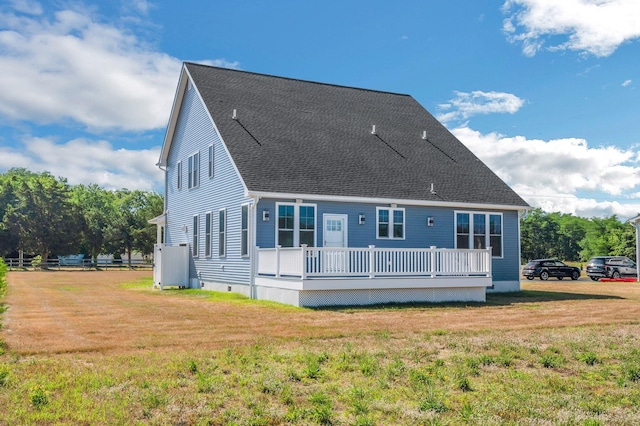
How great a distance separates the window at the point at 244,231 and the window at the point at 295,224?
108cm

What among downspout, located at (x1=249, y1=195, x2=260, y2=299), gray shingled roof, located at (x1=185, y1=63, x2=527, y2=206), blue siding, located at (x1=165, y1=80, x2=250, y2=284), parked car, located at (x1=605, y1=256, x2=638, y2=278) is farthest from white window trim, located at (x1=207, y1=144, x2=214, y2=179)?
parked car, located at (x1=605, y1=256, x2=638, y2=278)

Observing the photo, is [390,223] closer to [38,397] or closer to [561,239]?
[38,397]

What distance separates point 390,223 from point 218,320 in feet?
30.3

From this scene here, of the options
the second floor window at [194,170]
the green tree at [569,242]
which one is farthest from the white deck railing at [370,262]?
the green tree at [569,242]

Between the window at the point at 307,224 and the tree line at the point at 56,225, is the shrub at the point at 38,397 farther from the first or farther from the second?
the tree line at the point at 56,225

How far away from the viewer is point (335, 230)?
1927 centimetres

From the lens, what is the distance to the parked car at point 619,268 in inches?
1384

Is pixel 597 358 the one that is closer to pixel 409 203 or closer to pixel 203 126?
pixel 409 203

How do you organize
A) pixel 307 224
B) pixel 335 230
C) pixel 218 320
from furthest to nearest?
pixel 335 230
pixel 307 224
pixel 218 320

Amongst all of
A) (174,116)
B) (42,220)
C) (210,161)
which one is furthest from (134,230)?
(210,161)

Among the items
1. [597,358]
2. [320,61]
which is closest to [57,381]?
[597,358]

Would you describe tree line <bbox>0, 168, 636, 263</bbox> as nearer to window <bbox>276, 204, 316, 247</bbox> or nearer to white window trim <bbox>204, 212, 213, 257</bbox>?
white window trim <bbox>204, 212, 213, 257</bbox>

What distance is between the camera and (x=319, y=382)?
6.72 m

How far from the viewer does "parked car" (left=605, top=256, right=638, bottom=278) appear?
3516cm
